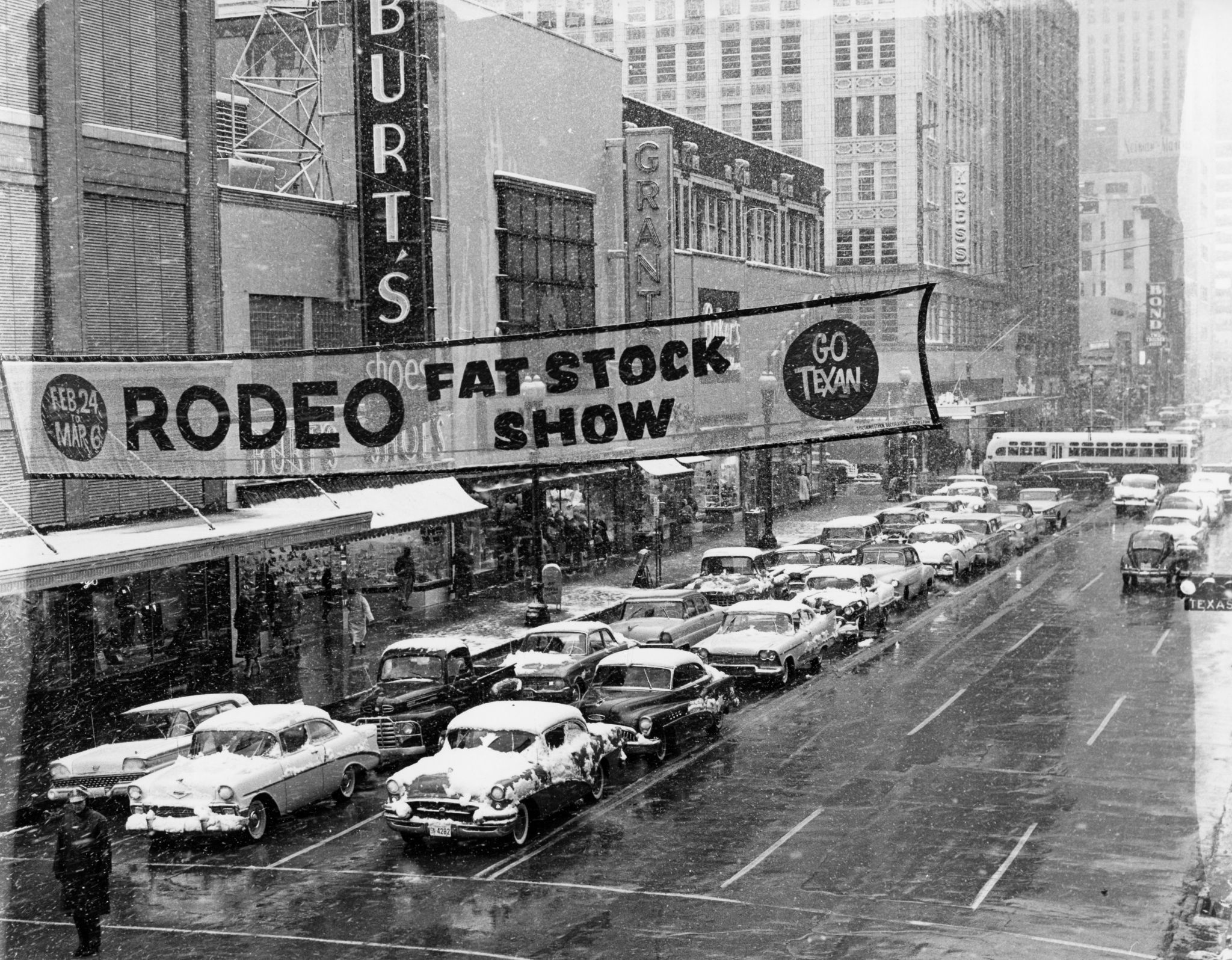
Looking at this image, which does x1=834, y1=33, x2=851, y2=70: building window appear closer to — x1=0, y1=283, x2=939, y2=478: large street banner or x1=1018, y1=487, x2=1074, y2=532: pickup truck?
x1=1018, y1=487, x2=1074, y2=532: pickup truck

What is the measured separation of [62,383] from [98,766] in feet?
19.9

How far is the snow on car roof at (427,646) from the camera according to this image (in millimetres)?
22453

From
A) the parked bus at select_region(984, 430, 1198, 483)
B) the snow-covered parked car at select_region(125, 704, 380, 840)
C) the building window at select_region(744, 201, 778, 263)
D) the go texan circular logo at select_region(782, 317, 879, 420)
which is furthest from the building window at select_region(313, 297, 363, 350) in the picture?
the parked bus at select_region(984, 430, 1198, 483)

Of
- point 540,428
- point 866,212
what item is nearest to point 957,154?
point 866,212

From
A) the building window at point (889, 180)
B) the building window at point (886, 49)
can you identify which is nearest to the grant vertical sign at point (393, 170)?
the building window at point (889, 180)

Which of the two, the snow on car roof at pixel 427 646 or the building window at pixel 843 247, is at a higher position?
the building window at pixel 843 247

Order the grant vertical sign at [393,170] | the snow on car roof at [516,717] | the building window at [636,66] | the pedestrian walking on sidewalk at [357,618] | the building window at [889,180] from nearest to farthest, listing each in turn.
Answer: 1. the snow on car roof at [516,717]
2. the pedestrian walking on sidewalk at [357,618]
3. the grant vertical sign at [393,170]
4. the building window at [636,66]
5. the building window at [889,180]

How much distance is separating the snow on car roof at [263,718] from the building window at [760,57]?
63087mm

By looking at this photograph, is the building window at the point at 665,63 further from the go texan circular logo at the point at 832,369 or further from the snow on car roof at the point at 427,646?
the go texan circular logo at the point at 832,369

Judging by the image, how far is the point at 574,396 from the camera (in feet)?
31.2

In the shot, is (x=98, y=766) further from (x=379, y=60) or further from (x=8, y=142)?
(x=379, y=60)

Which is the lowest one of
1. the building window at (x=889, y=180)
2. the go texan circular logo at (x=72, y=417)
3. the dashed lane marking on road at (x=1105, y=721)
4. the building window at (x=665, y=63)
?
the dashed lane marking on road at (x=1105, y=721)

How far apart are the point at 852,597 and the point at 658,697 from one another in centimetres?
1103

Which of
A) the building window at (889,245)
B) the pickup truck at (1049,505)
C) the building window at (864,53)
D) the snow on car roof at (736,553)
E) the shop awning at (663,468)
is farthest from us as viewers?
the building window at (889,245)
